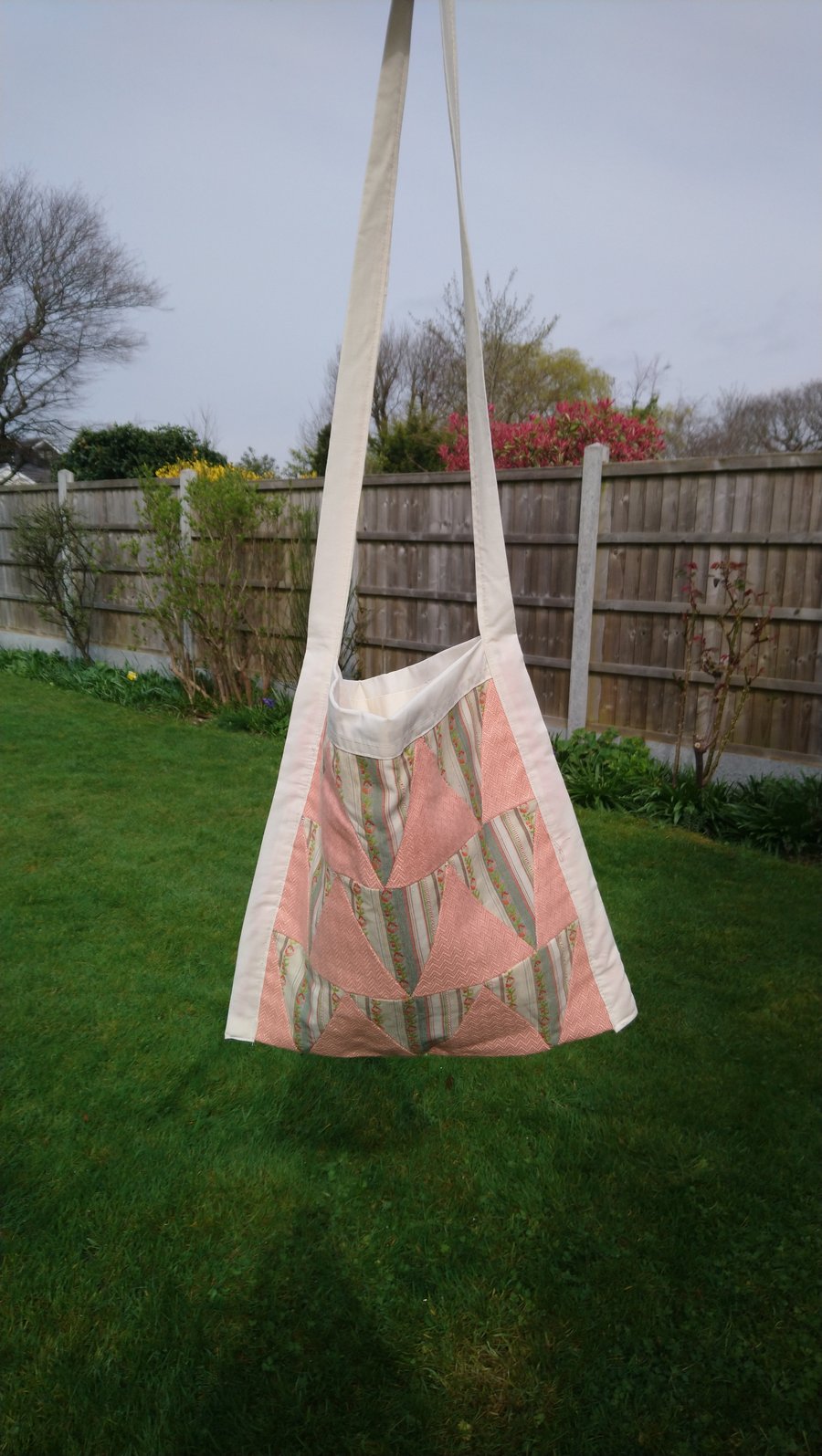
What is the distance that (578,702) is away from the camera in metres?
5.01

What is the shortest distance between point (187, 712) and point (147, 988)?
173 inches

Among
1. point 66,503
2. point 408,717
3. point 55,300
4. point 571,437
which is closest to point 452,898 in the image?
point 408,717

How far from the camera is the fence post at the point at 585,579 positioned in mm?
4828

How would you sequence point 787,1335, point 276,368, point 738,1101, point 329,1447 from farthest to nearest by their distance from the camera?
point 276,368 → point 738,1101 → point 787,1335 → point 329,1447

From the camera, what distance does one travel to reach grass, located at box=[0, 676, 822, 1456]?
54.0 inches

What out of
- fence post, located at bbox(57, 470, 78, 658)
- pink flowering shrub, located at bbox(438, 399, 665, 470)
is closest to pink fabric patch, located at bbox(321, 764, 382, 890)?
fence post, located at bbox(57, 470, 78, 658)

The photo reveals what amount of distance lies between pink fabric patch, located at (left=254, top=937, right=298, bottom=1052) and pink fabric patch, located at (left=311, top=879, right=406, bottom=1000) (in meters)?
0.10

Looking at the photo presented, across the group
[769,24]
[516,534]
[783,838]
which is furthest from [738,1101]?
[516,534]

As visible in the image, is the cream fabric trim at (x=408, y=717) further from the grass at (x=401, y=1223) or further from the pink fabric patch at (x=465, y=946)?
the grass at (x=401, y=1223)

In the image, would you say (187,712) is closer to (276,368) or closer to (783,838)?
(276,368)

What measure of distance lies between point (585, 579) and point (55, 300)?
14921mm

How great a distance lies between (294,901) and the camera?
55.5 inches

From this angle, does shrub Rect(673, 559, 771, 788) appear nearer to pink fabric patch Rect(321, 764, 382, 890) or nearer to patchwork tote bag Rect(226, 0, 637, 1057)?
patchwork tote bag Rect(226, 0, 637, 1057)

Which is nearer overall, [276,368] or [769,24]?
[769,24]
